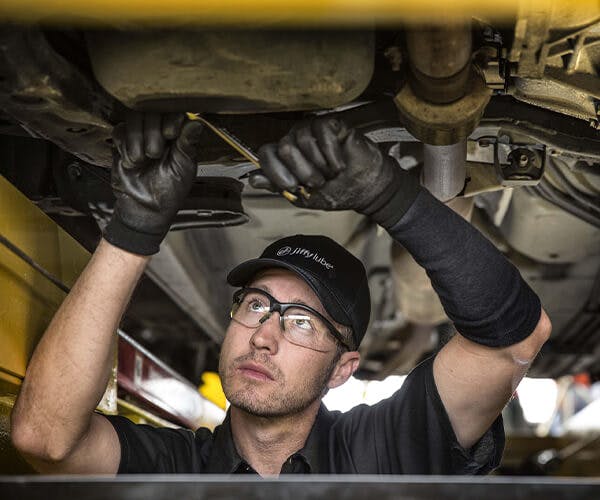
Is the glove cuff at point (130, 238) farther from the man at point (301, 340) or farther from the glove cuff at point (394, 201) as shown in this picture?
the glove cuff at point (394, 201)

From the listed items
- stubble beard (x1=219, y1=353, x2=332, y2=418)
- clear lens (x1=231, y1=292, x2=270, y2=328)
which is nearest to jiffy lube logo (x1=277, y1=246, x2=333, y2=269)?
clear lens (x1=231, y1=292, x2=270, y2=328)

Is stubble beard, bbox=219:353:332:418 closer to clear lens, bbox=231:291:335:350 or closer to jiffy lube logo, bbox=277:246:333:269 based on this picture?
clear lens, bbox=231:291:335:350

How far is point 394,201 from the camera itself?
1.64 m

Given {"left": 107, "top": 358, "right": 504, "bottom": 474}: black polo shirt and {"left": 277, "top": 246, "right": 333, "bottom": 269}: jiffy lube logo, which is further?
{"left": 277, "top": 246, "right": 333, "bottom": 269}: jiffy lube logo

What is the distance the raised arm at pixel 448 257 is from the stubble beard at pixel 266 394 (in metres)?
0.31

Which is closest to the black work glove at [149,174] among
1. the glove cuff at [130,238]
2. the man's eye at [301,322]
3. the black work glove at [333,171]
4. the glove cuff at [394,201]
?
the glove cuff at [130,238]

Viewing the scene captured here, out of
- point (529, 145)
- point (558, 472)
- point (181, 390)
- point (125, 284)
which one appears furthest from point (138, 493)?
point (558, 472)

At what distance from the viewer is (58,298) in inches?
76.4

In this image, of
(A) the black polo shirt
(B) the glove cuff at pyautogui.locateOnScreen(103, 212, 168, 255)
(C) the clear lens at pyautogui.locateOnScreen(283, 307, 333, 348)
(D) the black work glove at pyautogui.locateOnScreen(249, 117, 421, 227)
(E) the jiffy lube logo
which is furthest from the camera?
(E) the jiffy lube logo

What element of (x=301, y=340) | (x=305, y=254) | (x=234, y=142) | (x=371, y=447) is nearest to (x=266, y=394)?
(x=301, y=340)

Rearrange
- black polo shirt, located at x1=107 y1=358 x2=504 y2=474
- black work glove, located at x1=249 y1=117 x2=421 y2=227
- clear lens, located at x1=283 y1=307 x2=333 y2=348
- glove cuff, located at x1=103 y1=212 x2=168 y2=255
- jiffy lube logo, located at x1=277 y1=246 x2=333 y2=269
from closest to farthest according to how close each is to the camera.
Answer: black work glove, located at x1=249 y1=117 x2=421 y2=227 → glove cuff, located at x1=103 y1=212 x2=168 y2=255 → black polo shirt, located at x1=107 y1=358 x2=504 y2=474 → clear lens, located at x1=283 y1=307 x2=333 y2=348 → jiffy lube logo, located at x1=277 y1=246 x2=333 y2=269

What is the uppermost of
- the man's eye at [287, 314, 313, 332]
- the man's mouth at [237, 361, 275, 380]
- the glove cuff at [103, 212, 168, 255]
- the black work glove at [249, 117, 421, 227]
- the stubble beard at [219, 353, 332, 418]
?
the black work glove at [249, 117, 421, 227]

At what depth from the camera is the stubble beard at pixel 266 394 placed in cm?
193

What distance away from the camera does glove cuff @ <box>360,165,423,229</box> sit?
1.63 m
